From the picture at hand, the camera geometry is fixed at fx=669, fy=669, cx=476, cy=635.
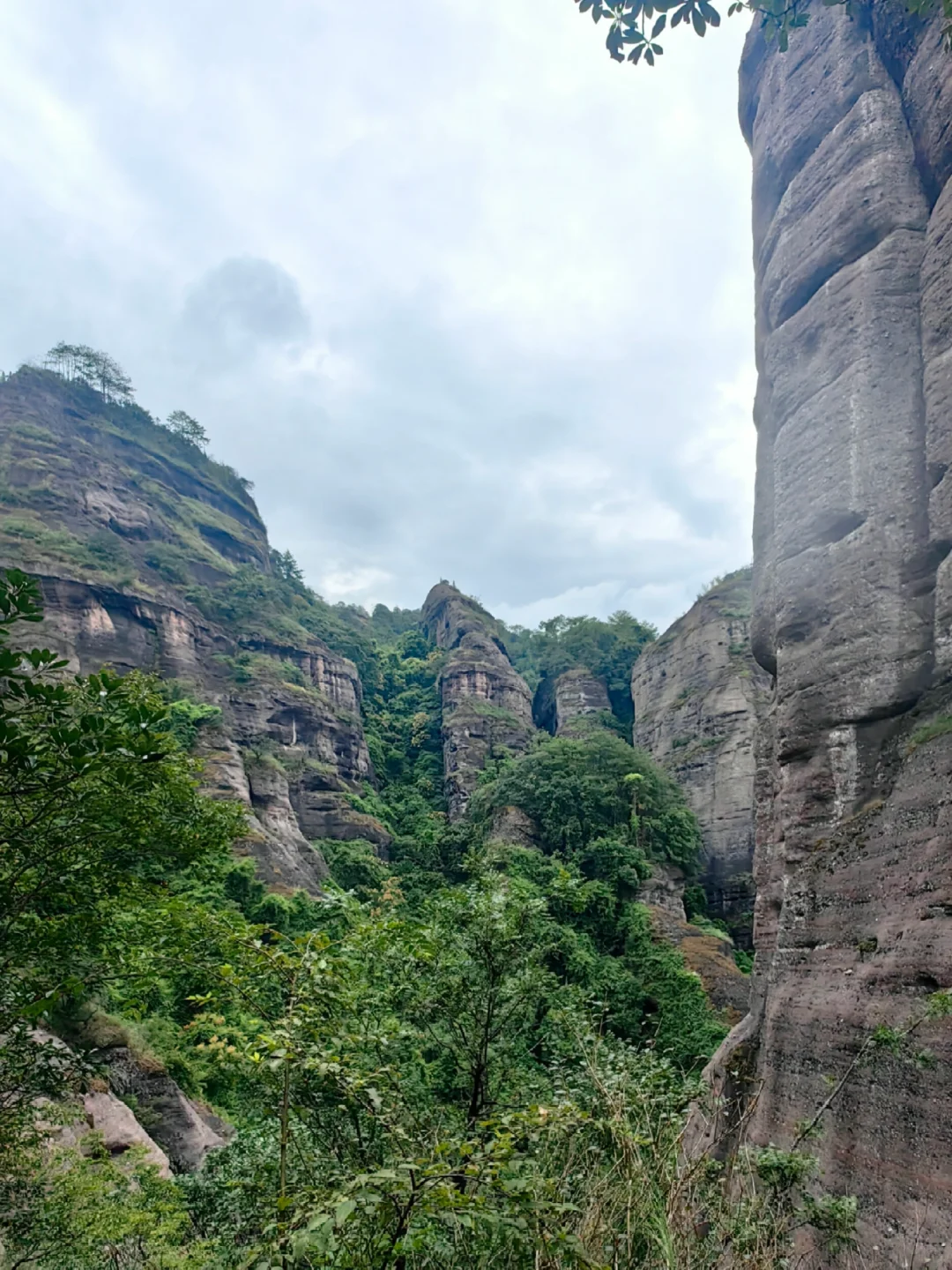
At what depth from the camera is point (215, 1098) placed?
16734mm

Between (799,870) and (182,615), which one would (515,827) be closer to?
(799,870)

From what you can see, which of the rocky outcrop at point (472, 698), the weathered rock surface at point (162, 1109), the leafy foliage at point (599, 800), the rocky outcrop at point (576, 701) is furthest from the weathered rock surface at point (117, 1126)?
the rocky outcrop at point (576, 701)

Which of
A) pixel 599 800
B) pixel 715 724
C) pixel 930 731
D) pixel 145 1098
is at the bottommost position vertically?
pixel 145 1098

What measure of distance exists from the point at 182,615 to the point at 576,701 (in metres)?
28.0

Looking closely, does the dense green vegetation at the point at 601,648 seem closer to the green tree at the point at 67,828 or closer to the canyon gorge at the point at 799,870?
the canyon gorge at the point at 799,870

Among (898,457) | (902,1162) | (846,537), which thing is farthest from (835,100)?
(902,1162)

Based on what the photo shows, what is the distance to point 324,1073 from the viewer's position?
2664 mm

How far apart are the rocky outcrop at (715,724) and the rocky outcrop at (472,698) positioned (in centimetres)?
963

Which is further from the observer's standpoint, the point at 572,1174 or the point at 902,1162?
the point at 902,1162

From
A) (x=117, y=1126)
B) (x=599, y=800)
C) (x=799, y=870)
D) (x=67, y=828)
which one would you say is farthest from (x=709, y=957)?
(x=67, y=828)

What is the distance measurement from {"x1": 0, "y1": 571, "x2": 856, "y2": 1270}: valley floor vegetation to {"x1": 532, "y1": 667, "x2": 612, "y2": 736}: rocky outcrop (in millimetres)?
40966

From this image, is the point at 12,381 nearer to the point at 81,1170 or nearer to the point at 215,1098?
the point at 215,1098

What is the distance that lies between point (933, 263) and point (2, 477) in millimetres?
48578

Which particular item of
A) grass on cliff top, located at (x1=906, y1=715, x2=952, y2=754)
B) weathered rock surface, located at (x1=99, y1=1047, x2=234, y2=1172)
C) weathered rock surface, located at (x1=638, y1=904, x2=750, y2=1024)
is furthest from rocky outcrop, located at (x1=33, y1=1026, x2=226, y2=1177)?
weathered rock surface, located at (x1=638, y1=904, x2=750, y2=1024)
